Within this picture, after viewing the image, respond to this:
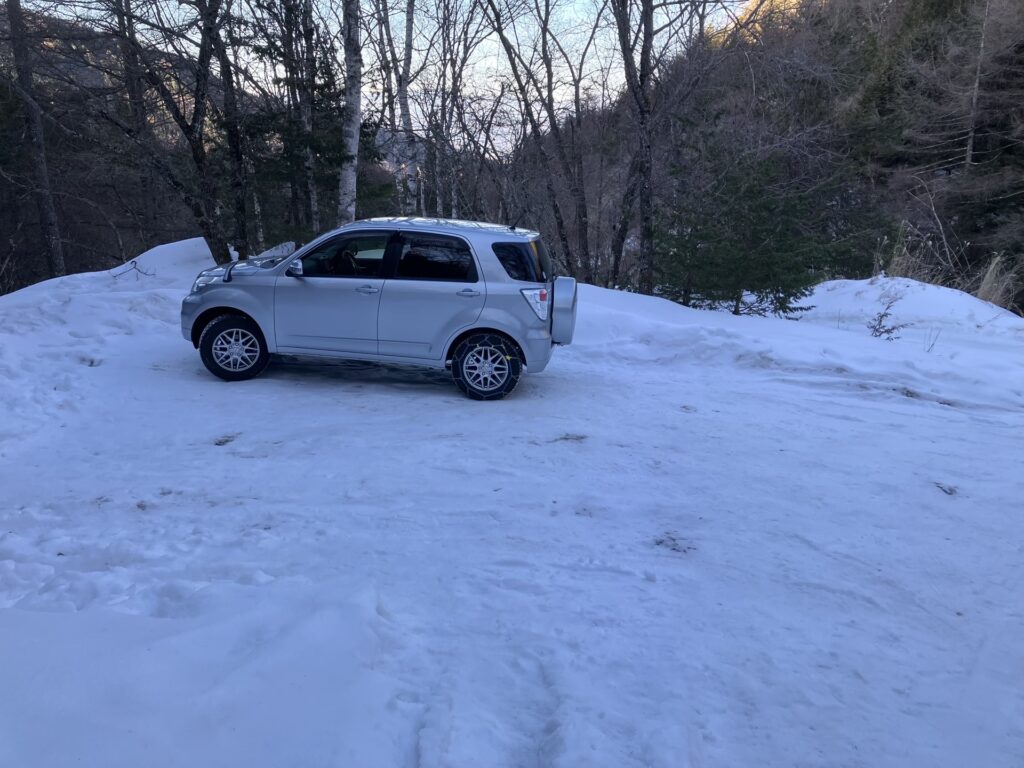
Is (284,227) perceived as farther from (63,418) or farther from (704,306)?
(63,418)

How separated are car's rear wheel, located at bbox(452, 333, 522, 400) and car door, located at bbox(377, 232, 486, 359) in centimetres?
22

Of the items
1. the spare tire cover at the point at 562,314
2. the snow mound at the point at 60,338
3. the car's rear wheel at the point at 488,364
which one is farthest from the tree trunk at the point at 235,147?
the spare tire cover at the point at 562,314

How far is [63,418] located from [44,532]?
8.17ft

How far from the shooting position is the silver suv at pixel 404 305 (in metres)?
7.42

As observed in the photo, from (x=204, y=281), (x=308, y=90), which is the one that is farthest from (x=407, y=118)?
(x=204, y=281)

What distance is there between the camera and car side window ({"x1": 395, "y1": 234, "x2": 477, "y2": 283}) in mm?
7473

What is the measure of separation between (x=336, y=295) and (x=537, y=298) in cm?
211

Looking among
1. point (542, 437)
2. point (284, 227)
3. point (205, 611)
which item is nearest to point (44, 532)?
point (205, 611)

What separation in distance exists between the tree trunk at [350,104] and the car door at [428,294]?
238 inches

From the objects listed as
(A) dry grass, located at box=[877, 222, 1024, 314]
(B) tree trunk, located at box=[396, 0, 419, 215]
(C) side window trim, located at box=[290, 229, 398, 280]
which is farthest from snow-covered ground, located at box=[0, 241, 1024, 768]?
(B) tree trunk, located at box=[396, 0, 419, 215]

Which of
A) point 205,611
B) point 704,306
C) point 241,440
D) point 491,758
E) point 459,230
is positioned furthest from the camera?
point 704,306

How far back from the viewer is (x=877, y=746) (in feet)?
9.02

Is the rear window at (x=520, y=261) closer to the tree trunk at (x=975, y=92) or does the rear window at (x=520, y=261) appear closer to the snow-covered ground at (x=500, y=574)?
the snow-covered ground at (x=500, y=574)

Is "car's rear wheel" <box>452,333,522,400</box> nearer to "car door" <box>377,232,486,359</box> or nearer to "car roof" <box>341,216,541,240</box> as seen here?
"car door" <box>377,232,486,359</box>
